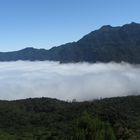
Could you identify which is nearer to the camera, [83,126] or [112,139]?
[112,139]

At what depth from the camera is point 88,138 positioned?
177125 mm

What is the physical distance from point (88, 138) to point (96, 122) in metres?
10.8

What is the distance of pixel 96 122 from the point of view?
184875 mm

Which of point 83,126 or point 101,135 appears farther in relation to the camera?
point 83,126

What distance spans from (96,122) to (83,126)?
255 inches

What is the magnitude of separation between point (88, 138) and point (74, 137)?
6.88 m

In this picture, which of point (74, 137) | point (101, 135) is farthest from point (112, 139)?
Result: point (74, 137)

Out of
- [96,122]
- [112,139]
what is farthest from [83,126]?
[112,139]

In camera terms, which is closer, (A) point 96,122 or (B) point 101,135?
(B) point 101,135

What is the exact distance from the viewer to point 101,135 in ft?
560

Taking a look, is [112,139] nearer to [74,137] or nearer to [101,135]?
[101,135]

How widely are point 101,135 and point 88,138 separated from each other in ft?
28.9

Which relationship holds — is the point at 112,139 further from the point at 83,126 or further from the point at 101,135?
the point at 83,126
